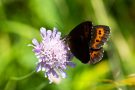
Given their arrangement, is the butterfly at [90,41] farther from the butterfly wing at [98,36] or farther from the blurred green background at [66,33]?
the blurred green background at [66,33]

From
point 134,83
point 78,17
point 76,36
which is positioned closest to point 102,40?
point 76,36

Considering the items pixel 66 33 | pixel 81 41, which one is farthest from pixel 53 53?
pixel 66 33

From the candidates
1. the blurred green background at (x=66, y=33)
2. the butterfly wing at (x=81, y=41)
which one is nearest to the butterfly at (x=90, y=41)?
the butterfly wing at (x=81, y=41)

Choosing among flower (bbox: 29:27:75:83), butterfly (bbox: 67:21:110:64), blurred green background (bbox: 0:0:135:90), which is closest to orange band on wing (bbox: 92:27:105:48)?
butterfly (bbox: 67:21:110:64)

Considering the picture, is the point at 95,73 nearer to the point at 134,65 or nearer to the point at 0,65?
the point at 134,65

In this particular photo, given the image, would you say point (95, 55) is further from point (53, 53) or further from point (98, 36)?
point (53, 53)
